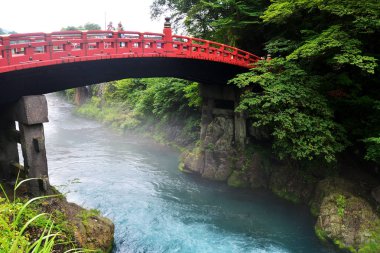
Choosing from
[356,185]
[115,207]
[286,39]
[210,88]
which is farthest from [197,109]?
[356,185]

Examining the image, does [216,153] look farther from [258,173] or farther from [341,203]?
[341,203]

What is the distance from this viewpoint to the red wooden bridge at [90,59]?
33.6 feet

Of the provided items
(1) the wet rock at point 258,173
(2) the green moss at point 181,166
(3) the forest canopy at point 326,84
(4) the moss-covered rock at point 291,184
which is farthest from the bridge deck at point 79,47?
(2) the green moss at point 181,166

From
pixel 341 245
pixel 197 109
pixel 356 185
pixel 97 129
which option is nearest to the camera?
pixel 341 245

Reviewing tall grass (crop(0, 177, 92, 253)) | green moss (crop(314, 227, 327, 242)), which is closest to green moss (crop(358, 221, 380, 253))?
green moss (crop(314, 227, 327, 242))

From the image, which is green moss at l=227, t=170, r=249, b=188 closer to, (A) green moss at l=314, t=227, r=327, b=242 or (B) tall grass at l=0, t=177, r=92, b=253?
(A) green moss at l=314, t=227, r=327, b=242

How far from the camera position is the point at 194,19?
25500 mm

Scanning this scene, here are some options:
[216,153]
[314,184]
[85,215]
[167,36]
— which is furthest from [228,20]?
[85,215]

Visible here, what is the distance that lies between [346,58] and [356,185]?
6.49 meters

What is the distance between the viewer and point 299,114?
14.0 meters

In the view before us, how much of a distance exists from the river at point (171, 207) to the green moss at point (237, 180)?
48cm

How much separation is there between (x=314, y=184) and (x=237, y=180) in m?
4.82

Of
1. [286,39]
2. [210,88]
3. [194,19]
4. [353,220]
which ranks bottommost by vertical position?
[353,220]

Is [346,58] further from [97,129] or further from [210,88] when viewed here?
[97,129]
